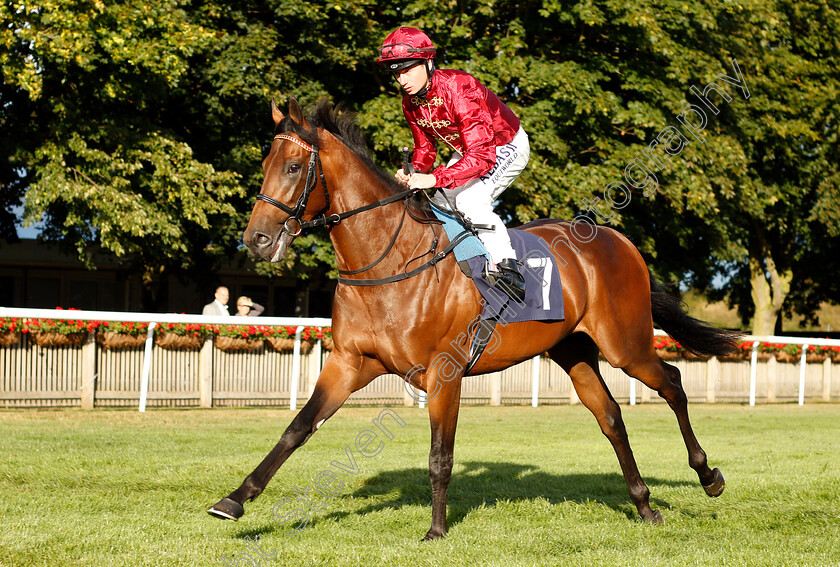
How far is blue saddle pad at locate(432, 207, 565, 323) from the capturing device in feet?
15.6

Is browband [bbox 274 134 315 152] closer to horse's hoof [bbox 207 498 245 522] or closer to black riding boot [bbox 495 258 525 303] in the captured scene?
black riding boot [bbox 495 258 525 303]

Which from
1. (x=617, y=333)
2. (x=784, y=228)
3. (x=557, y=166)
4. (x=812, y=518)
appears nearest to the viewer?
(x=812, y=518)

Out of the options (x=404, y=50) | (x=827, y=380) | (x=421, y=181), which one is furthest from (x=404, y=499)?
(x=827, y=380)

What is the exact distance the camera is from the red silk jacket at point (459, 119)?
14.9ft

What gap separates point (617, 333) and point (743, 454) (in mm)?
3798

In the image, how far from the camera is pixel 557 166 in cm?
1565

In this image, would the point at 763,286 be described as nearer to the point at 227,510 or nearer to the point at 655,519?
the point at 655,519

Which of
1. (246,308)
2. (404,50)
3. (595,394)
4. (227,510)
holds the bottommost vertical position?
(227,510)

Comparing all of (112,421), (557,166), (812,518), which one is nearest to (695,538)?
(812,518)

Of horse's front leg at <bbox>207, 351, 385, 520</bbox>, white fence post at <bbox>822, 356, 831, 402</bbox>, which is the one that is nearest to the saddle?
horse's front leg at <bbox>207, 351, 385, 520</bbox>

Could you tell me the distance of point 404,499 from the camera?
5562 millimetres

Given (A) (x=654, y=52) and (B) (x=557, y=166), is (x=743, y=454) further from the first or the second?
(A) (x=654, y=52)

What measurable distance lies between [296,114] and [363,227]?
692 millimetres

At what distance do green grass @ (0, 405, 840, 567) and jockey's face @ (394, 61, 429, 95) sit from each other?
7.80 ft
